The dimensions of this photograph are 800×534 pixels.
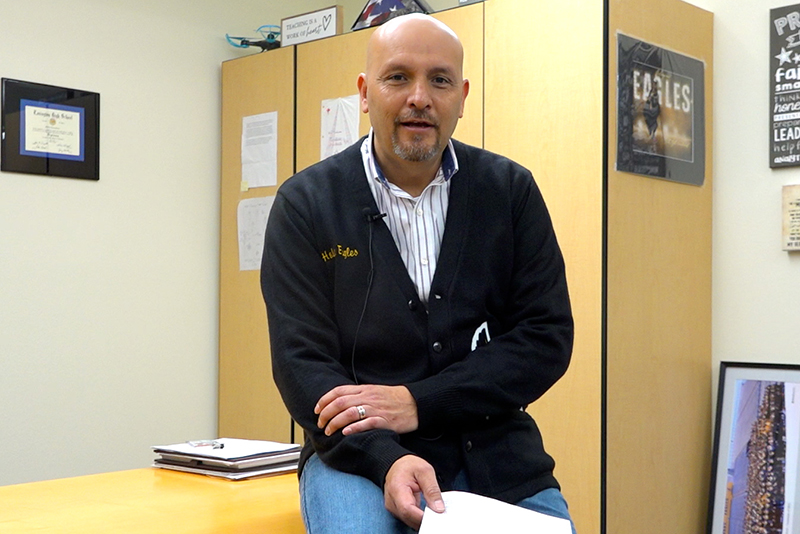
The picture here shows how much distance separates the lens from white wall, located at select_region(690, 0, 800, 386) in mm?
2951

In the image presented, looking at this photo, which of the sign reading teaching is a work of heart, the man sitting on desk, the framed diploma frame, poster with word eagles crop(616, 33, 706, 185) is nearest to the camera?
the man sitting on desk

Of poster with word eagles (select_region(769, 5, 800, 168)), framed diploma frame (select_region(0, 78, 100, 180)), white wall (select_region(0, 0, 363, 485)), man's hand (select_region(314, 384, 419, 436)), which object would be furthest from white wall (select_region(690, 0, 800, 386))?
framed diploma frame (select_region(0, 78, 100, 180))

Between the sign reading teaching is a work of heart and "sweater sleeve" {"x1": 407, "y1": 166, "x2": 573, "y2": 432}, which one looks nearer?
"sweater sleeve" {"x1": 407, "y1": 166, "x2": 573, "y2": 432}

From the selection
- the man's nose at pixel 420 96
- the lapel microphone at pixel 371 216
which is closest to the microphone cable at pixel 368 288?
the lapel microphone at pixel 371 216

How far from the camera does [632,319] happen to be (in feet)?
9.37

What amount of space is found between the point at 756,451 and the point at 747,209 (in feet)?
2.48

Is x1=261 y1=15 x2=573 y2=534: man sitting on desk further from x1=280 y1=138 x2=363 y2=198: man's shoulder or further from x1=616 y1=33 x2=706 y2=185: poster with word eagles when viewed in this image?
x1=616 y1=33 x2=706 y2=185: poster with word eagles

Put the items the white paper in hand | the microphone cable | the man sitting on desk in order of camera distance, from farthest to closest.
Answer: the microphone cable, the man sitting on desk, the white paper in hand

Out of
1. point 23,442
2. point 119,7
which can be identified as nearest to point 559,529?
point 23,442

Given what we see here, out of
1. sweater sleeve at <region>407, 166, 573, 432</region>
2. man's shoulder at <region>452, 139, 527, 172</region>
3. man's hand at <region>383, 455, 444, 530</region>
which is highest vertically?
man's shoulder at <region>452, 139, 527, 172</region>

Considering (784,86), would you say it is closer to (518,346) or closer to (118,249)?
(518,346)

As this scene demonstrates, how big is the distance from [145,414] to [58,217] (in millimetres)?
837

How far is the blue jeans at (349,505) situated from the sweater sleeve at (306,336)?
0.07 feet

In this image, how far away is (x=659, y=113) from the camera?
9.72ft
